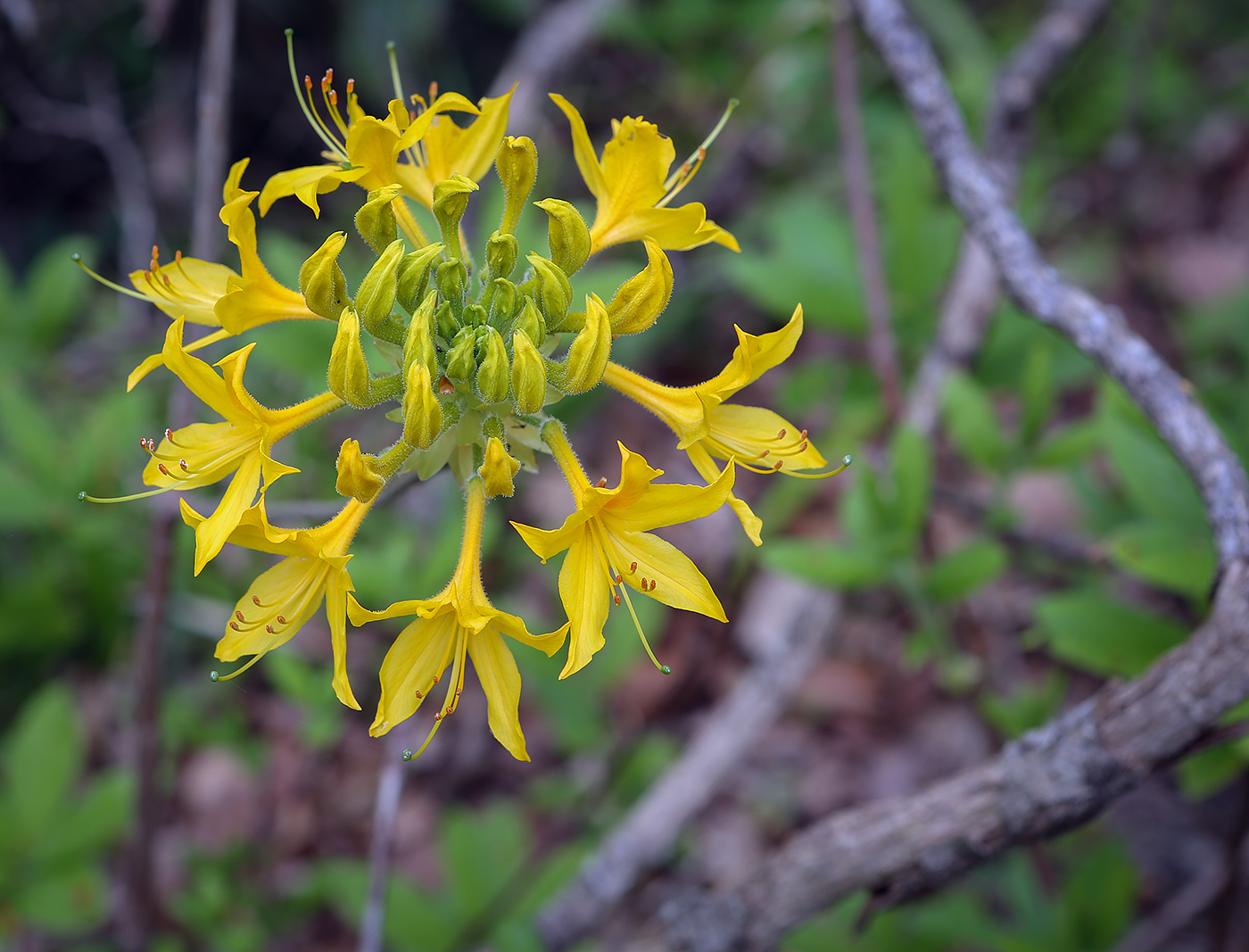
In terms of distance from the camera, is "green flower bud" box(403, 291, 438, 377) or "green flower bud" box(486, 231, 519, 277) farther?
"green flower bud" box(486, 231, 519, 277)

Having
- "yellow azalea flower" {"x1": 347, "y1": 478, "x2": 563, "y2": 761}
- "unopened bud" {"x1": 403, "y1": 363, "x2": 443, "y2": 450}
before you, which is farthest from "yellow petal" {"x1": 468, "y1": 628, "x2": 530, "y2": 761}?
"unopened bud" {"x1": 403, "y1": 363, "x2": 443, "y2": 450}

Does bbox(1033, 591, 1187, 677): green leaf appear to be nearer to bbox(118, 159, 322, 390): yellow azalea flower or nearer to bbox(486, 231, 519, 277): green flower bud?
bbox(486, 231, 519, 277): green flower bud

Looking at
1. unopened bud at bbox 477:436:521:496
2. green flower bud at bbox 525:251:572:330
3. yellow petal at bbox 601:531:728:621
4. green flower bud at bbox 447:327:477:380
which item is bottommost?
yellow petal at bbox 601:531:728:621

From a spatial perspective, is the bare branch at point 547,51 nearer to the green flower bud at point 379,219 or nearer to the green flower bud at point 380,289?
the green flower bud at point 379,219

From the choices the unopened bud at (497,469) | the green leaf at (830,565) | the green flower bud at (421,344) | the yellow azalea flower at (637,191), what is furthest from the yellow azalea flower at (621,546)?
Answer: the green leaf at (830,565)

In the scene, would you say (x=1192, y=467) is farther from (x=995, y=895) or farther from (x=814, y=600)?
(x=995, y=895)

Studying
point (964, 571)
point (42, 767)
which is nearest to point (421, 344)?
point (964, 571)

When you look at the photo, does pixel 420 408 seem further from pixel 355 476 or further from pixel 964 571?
pixel 964 571
